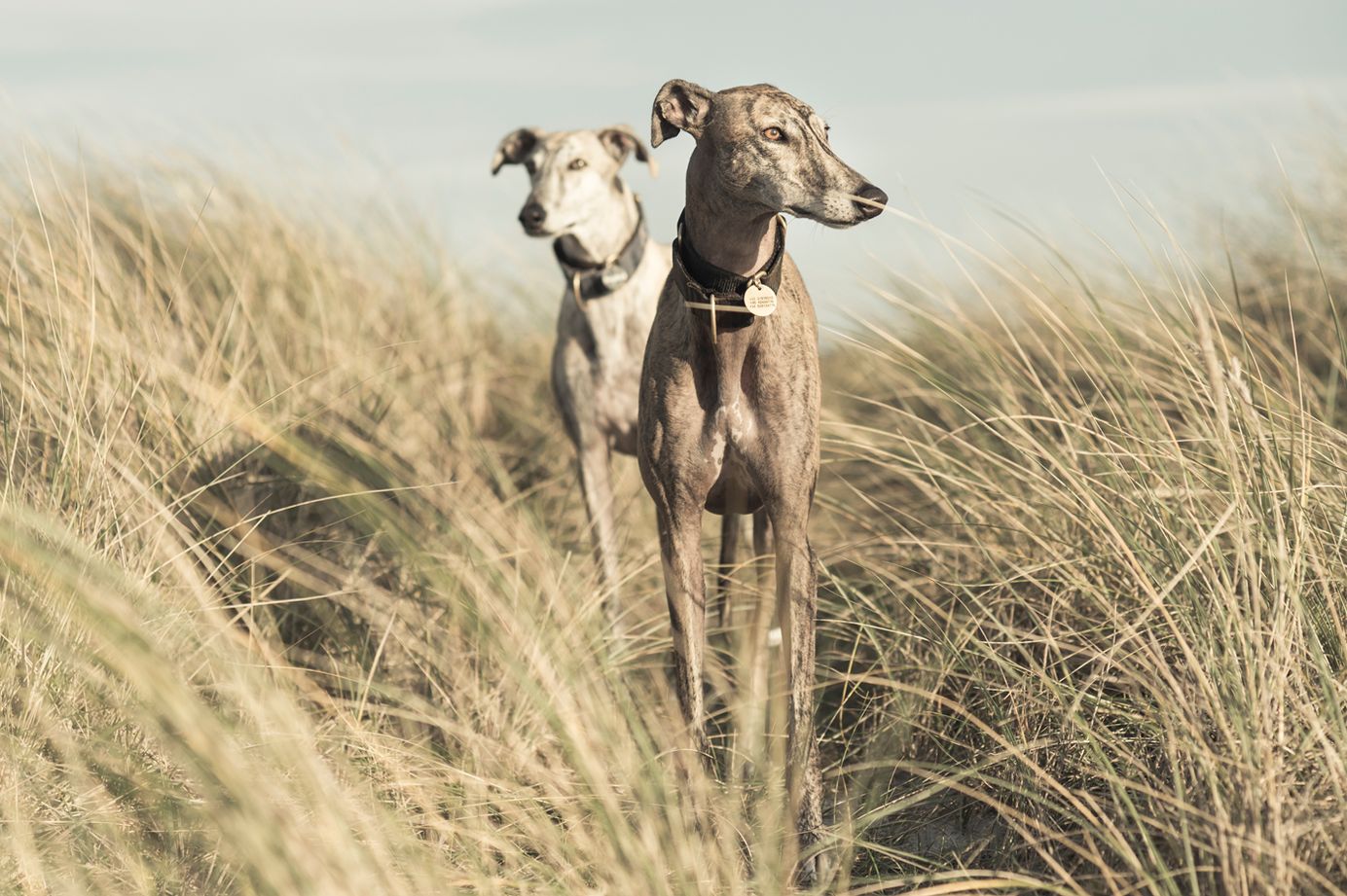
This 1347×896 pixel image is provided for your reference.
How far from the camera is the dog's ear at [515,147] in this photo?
579cm

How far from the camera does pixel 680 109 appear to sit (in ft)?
11.5

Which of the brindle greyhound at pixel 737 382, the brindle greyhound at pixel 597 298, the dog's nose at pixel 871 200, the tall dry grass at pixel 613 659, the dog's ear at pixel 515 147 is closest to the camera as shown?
the tall dry grass at pixel 613 659

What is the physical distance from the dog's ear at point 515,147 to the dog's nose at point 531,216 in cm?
68

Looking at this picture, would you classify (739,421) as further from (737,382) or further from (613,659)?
(613,659)

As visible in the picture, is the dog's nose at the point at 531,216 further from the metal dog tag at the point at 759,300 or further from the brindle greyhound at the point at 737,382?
the metal dog tag at the point at 759,300

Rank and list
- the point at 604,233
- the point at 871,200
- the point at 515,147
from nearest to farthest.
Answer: the point at 871,200, the point at 604,233, the point at 515,147

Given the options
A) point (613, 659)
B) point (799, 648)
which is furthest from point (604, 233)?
point (799, 648)

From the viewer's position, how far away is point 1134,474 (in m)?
3.44

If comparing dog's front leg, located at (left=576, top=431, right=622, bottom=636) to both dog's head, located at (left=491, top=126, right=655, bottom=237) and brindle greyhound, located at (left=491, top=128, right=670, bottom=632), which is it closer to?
brindle greyhound, located at (left=491, top=128, right=670, bottom=632)

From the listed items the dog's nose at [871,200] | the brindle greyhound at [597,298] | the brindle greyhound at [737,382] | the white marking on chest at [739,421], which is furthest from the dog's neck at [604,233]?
the dog's nose at [871,200]

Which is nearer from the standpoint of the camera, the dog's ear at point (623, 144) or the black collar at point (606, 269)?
the black collar at point (606, 269)

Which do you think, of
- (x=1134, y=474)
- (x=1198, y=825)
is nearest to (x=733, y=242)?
(x=1134, y=474)

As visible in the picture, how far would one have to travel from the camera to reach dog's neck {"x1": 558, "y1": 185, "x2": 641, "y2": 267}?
210 inches

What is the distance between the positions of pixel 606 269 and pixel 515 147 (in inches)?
41.4
